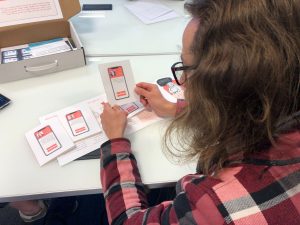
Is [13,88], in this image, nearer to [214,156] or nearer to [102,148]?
[102,148]

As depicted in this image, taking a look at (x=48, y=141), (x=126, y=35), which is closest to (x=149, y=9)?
(x=126, y=35)

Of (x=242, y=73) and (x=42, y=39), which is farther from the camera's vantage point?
(x=42, y=39)

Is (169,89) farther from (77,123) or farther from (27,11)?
(27,11)

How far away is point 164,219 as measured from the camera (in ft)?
2.11

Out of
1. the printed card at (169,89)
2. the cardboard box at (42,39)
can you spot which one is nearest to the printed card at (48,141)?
the cardboard box at (42,39)

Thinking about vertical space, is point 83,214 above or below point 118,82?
below

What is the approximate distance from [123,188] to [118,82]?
0.34 meters

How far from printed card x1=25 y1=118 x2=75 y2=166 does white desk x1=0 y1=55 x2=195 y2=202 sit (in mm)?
19

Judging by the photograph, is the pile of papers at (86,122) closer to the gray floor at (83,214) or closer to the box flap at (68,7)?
the box flap at (68,7)

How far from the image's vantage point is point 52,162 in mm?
862

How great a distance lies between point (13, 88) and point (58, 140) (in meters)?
0.33

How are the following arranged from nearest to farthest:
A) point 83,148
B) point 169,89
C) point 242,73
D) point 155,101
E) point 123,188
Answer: point 242,73
point 123,188
point 83,148
point 155,101
point 169,89

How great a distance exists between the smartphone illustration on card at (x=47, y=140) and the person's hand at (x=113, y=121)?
140mm

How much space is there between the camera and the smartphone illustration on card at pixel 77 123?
0.93 meters
